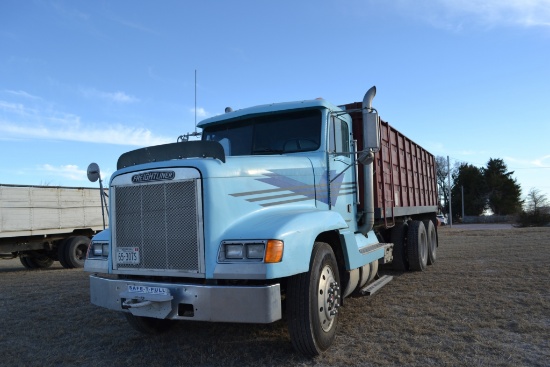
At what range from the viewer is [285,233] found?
3.59 metres

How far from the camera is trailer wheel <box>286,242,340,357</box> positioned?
3797 mm

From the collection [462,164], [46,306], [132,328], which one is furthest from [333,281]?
[462,164]

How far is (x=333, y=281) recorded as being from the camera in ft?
14.2

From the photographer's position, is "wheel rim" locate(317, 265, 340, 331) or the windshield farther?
the windshield

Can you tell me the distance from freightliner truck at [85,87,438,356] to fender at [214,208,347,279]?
0.01m

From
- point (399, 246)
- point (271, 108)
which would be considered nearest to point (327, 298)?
point (271, 108)

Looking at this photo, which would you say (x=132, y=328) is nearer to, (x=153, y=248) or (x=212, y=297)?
(x=153, y=248)

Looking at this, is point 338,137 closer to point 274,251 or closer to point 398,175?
point 274,251

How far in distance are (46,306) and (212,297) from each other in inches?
186

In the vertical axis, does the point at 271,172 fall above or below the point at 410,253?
above

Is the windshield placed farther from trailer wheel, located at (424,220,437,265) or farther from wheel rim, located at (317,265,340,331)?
trailer wheel, located at (424,220,437,265)

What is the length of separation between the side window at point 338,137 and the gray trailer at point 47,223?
25.5 ft

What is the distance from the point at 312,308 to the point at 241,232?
3.12ft

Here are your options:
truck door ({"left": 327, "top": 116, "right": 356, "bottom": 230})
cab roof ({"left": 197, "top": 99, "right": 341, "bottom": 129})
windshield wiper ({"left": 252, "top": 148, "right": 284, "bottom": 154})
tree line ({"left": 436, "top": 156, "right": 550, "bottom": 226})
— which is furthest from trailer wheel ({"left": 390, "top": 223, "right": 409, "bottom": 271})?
tree line ({"left": 436, "top": 156, "right": 550, "bottom": 226})
